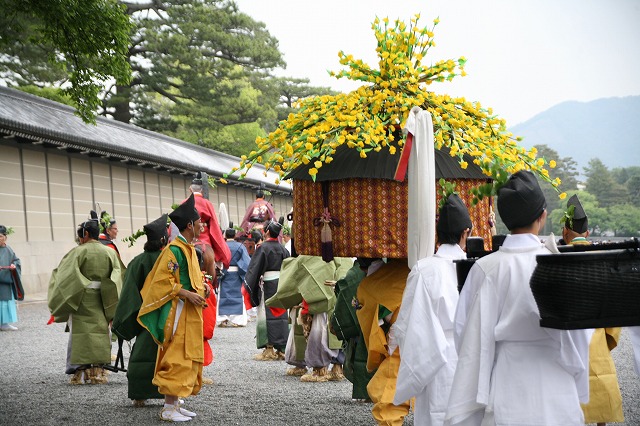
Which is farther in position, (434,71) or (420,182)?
(434,71)

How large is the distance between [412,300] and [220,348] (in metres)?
8.21

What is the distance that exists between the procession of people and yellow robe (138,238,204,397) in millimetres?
11

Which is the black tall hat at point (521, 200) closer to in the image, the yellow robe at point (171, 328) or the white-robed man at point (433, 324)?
the white-robed man at point (433, 324)

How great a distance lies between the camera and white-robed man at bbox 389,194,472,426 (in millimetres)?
4918

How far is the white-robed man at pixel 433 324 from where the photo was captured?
4918 millimetres

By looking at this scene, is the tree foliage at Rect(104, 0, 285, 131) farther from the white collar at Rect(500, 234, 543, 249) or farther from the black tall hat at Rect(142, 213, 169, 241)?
the white collar at Rect(500, 234, 543, 249)

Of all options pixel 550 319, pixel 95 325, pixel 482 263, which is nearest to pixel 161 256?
pixel 95 325

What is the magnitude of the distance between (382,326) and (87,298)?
4.54m

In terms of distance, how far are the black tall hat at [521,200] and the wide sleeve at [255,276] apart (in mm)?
7965

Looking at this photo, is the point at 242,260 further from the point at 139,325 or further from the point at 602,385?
the point at 602,385

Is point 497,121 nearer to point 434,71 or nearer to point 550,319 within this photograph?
point 434,71

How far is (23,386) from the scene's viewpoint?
9.30 m

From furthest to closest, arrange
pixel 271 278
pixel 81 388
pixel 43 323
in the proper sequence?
pixel 43 323 → pixel 271 278 → pixel 81 388

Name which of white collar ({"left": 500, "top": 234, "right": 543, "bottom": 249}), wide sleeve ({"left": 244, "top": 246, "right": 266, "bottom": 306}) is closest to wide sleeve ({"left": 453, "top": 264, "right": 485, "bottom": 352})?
white collar ({"left": 500, "top": 234, "right": 543, "bottom": 249})
